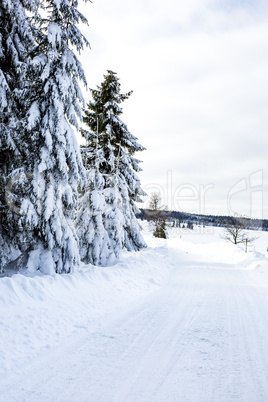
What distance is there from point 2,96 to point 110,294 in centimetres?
743

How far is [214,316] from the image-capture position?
A: 634 centimetres

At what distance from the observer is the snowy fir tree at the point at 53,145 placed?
8297 millimetres

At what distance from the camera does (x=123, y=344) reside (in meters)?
4.64

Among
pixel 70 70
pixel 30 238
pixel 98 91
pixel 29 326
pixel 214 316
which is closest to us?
pixel 29 326

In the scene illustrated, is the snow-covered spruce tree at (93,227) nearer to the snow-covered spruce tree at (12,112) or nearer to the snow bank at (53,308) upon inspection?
the snow bank at (53,308)

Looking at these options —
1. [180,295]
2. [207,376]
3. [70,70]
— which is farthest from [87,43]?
[207,376]

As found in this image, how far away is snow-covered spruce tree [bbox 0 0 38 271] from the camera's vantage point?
8.66 metres

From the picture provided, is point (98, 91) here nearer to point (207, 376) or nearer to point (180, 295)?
point (180, 295)

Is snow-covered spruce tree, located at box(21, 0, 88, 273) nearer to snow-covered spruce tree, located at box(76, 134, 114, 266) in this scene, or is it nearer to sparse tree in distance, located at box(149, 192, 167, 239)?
snow-covered spruce tree, located at box(76, 134, 114, 266)

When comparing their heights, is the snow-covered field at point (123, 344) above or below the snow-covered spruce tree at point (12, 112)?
below

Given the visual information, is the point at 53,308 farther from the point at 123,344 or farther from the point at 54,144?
the point at 54,144

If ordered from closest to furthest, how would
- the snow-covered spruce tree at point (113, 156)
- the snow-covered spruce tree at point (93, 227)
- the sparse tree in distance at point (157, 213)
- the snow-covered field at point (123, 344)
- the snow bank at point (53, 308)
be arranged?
the snow-covered field at point (123, 344)
the snow bank at point (53, 308)
the snow-covered spruce tree at point (93, 227)
the snow-covered spruce tree at point (113, 156)
the sparse tree in distance at point (157, 213)

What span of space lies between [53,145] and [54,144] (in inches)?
2.1

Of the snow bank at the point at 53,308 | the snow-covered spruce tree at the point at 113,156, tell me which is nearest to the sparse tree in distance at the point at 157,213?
the snow-covered spruce tree at the point at 113,156
